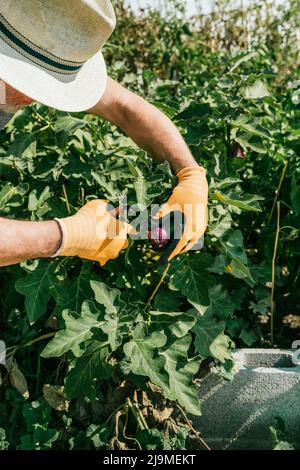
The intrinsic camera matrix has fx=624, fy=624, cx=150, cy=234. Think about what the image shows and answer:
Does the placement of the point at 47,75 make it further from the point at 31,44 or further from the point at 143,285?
the point at 143,285

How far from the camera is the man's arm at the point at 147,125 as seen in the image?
1.97m

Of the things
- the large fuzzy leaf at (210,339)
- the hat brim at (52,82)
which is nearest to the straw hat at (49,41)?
the hat brim at (52,82)

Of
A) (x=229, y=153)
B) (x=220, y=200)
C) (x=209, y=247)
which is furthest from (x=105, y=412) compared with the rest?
(x=229, y=153)

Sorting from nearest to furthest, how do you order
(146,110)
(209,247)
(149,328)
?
(149,328) → (146,110) → (209,247)

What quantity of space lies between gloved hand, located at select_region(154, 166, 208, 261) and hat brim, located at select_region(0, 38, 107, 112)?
36cm

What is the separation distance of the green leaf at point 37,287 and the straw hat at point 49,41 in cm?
55

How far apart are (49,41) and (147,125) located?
1.97 ft

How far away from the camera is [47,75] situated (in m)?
1.52

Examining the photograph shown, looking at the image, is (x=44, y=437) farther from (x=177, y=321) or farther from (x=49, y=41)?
(x=49, y=41)

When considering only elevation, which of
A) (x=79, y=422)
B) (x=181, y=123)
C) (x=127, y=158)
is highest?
(x=181, y=123)

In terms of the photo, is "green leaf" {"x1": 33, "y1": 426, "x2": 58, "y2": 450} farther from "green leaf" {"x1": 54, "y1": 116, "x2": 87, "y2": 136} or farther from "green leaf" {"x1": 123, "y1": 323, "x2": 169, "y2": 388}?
"green leaf" {"x1": 54, "y1": 116, "x2": 87, "y2": 136}

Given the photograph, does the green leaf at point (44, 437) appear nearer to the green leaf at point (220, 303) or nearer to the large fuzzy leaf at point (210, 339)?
the large fuzzy leaf at point (210, 339)

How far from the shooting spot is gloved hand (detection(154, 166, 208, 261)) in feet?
5.81

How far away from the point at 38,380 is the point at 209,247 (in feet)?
2.49
